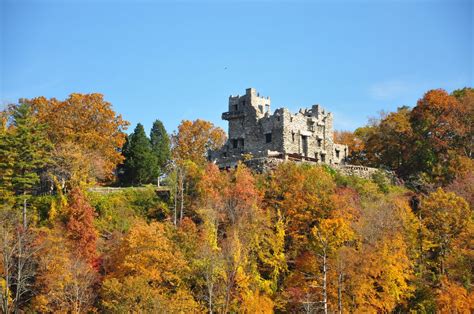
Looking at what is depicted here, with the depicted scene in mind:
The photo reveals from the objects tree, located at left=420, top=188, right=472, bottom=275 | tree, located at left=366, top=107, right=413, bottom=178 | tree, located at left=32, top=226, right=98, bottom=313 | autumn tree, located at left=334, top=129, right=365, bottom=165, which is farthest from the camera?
autumn tree, located at left=334, top=129, right=365, bottom=165

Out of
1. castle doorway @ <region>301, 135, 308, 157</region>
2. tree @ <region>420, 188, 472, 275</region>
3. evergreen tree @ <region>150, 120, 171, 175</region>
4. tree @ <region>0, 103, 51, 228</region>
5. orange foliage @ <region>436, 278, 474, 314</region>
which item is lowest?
orange foliage @ <region>436, 278, 474, 314</region>

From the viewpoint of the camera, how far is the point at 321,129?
70250 mm

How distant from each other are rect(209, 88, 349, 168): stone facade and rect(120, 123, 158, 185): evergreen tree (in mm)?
6956

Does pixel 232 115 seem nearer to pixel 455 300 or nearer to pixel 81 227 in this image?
pixel 81 227

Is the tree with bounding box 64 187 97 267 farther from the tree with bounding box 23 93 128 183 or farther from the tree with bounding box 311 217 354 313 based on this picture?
the tree with bounding box 311 217 354 313

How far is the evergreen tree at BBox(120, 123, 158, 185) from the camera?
71000 mm

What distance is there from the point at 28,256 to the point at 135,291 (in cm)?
857

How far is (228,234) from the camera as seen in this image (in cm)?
4944

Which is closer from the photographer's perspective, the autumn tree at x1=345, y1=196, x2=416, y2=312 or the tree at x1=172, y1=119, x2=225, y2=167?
the autumn tree at x1=345, y1=196, x2=416, y2=312

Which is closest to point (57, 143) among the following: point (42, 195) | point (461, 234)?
point (42, 195)

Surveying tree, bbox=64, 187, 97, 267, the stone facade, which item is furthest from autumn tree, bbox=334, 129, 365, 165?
tree, bbox=64, 187, 97, 267

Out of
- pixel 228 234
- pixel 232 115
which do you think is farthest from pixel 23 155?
pixel 232 115

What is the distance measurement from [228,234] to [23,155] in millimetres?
19828

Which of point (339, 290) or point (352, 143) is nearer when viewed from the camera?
point (339, 290)
